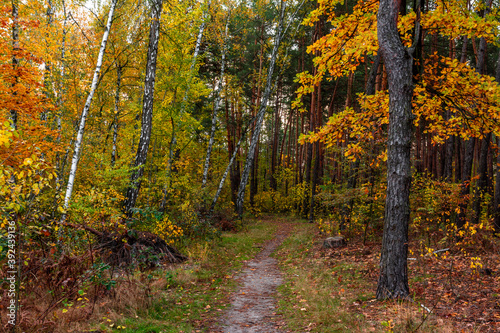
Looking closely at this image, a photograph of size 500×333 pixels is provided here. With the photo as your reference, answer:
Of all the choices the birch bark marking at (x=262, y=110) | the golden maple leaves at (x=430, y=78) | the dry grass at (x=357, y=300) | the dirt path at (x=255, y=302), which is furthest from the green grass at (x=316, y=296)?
the birch bark marking at (x=262, y=110)

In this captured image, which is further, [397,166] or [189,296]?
[189,296]

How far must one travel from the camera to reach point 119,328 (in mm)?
4344

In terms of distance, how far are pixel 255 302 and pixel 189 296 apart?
4.90 ft

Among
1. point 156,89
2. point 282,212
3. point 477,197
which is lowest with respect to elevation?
point 282,212

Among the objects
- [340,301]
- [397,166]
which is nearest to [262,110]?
[397,166]

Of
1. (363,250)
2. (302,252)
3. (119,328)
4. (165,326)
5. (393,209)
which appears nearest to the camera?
(119,328)

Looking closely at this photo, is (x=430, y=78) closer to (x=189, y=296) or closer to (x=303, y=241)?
(x=189, y=296)

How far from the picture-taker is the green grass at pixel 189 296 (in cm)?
465

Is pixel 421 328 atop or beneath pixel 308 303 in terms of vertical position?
atop

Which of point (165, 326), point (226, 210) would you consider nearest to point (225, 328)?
point (165, 326)

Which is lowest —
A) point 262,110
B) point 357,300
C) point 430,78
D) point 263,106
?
point 357,300

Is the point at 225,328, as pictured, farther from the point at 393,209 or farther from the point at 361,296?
the point at 393,209

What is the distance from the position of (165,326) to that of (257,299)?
2.39 m

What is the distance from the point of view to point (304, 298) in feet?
20.3
